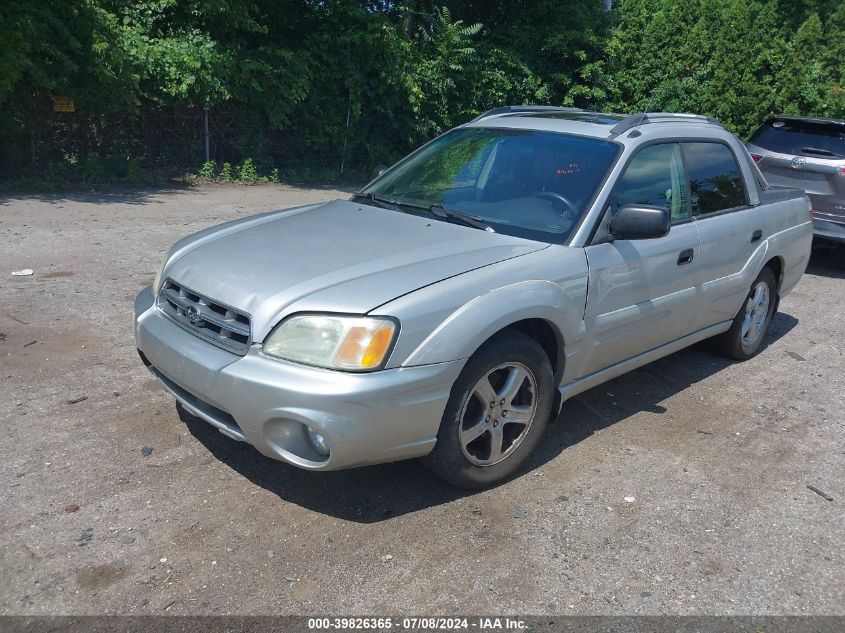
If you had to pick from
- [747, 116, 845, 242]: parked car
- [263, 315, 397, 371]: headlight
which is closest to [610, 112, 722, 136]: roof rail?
[263, 315, 397, 371]: headlight

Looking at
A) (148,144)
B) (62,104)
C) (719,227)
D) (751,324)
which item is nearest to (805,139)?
(751,324)

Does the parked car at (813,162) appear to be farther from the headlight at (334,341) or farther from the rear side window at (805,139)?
the headlight at (334,341)

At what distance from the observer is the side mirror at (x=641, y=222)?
425 centimetres

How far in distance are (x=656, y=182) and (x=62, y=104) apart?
1046 centimetres

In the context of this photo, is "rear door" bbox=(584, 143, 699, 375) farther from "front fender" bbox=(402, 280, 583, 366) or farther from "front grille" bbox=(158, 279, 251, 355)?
"front grille" bbox=(158, 279, 251, 355)

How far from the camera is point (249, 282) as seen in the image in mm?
3717

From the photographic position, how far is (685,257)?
4.93 m

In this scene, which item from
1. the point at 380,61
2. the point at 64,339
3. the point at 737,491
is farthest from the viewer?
the point at 380,61

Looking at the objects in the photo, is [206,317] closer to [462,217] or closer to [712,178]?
[462,217]

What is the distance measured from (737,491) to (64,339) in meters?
4.47

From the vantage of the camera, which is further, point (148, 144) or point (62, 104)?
point (148, 144)

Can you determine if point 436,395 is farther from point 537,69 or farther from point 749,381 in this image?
point 537,69

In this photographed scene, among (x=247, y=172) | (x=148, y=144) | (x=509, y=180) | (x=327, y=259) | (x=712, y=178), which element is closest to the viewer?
(x=327, y=259)

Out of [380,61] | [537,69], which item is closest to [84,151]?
[380,61]
